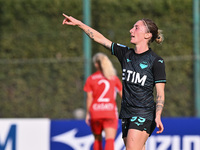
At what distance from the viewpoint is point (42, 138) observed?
815 centimetres

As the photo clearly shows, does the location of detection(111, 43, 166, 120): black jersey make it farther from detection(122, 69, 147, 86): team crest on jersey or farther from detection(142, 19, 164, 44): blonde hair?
detection(142, 19, 164, 44): blonde hair

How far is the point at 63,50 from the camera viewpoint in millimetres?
11711

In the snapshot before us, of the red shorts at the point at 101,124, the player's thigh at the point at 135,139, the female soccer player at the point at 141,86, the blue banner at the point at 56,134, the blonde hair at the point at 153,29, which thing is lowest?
the blue banner at the point at 56,134

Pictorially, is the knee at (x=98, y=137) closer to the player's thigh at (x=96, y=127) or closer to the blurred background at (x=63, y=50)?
the player's thigh at (x=96, y=127)

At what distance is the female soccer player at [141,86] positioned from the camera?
483cm

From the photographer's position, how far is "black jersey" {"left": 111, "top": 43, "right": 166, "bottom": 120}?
488cm

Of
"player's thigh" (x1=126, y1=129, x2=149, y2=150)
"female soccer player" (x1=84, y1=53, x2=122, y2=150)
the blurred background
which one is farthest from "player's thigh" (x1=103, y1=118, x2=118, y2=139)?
the blurred background

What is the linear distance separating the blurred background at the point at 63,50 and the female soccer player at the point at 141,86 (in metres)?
6.00

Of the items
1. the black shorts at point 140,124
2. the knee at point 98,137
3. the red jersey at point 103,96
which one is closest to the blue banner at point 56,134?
the knee at point 98,137

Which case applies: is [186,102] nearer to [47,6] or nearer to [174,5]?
[174,5]

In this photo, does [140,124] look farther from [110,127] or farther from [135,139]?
[110,127]

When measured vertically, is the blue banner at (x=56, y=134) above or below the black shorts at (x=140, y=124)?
below

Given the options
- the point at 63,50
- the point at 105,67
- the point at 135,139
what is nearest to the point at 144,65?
the point at 135,139

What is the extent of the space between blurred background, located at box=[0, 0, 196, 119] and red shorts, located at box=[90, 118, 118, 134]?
10.5 ft
